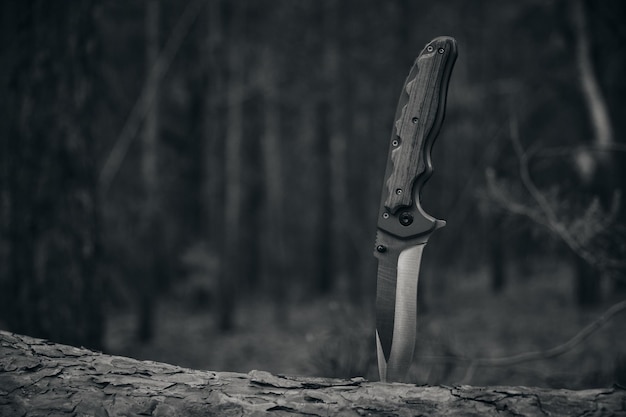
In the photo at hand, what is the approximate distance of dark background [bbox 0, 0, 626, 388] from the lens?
4500 mm

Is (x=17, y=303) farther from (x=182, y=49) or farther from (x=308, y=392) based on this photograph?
(x=182, y=49)

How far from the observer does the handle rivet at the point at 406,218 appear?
2.54m

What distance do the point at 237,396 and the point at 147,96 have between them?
10547mm

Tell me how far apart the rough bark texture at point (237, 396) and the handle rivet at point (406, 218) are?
82cm

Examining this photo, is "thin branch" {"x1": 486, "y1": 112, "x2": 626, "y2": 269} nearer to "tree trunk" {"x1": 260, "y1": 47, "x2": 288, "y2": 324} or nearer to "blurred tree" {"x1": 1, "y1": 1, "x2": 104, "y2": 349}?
"blurred tree" {"x1": 1, "y1": 1, "x2": 104, "y2": 349}

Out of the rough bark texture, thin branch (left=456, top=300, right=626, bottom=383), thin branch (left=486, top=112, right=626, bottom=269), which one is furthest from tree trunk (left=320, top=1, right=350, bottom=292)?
the rough bark texture

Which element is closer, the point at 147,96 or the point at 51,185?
the point at 51,185

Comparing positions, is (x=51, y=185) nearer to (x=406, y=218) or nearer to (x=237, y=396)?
(x=237, y=396)

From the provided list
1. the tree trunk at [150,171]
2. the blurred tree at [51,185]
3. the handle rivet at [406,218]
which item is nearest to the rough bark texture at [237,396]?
the handle rivet at [406,218]

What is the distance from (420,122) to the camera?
2.55m

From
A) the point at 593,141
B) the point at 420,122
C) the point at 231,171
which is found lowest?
the point at 231,171

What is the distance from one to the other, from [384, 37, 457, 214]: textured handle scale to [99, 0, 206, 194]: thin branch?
8306 millimetres

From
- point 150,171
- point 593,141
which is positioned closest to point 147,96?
point 150,171

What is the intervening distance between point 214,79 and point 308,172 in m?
10.4
